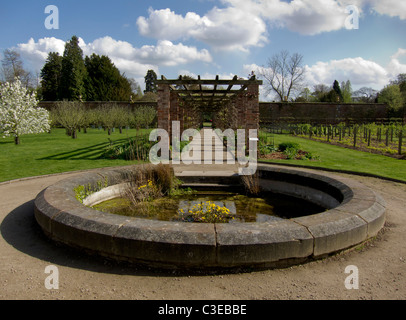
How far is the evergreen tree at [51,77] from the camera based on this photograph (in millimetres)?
42594

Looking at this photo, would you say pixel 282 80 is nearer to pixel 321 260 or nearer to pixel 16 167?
pixel 16 167

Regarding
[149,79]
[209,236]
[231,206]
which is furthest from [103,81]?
[209,236]

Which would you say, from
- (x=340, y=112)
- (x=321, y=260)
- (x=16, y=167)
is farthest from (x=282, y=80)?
(x=321, y=260)

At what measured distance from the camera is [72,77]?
126ft

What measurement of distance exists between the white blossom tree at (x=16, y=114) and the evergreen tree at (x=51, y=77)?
84.2 feet

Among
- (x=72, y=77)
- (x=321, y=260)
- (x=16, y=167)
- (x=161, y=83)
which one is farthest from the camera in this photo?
(x=72, y=77)

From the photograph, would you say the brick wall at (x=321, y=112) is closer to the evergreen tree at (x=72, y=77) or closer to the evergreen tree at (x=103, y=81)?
the evergreen tree at (x=103, y=81)

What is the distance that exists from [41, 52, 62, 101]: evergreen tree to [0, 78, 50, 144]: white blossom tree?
25657 millimetres

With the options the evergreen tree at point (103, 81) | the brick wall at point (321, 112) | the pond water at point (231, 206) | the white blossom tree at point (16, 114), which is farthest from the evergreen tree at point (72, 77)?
the pond water at point (231, 206)

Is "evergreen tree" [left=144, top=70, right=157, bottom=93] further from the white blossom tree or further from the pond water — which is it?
the pond water

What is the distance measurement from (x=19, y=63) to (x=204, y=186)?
49.8 m

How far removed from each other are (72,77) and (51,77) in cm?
816

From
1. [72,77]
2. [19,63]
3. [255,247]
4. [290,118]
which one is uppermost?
[19,63]
